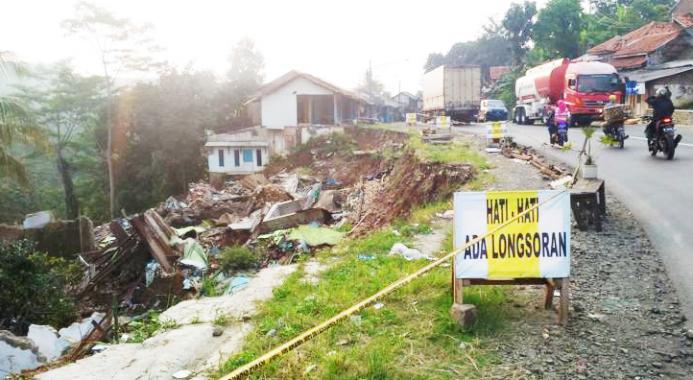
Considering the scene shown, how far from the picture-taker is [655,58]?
119 feet

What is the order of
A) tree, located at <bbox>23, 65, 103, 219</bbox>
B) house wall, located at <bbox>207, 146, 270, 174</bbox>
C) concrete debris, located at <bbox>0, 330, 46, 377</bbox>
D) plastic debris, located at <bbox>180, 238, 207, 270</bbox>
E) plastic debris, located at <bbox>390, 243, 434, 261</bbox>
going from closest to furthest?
concrete debris, located at <bbox>0, 330, 46, 377</bbox> → plastic debris, located at <bbox>390, 243, 434, 261</bbox> → plastic debris, located at <bbox>180, 238, 207, 270</bbox> → tree, located at <bbox>23, 65, 103, 219</bbox> → house wall, located at <bbox>207, 146, 270, 174</bbox>

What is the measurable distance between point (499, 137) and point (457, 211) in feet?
44.5

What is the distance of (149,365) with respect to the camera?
447 cm

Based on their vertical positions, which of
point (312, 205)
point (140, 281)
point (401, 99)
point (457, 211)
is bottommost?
point (140, 281)

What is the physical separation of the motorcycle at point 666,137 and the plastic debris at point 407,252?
8793 mm

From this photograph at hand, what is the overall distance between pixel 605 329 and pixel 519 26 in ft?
203

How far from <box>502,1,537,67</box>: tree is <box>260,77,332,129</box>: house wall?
3348 centimetres

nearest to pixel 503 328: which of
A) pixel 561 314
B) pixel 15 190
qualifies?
pixel 561 314

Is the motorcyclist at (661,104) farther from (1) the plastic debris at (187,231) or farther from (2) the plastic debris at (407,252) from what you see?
(1) the plastic debris at (187,231)

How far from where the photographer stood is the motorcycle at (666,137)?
1257 centimetres

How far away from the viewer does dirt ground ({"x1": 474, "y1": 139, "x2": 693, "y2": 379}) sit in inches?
151

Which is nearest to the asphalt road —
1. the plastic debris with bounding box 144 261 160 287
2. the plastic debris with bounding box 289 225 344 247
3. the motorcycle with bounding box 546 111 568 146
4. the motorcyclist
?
the motorcycle with bounding box 546 111 568 146

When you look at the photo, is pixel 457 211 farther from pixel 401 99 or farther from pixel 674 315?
pixel 401 99

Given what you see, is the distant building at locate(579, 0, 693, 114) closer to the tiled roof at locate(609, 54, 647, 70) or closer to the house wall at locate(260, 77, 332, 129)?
the tiled roof at locate(609, 54, 647, 70)
